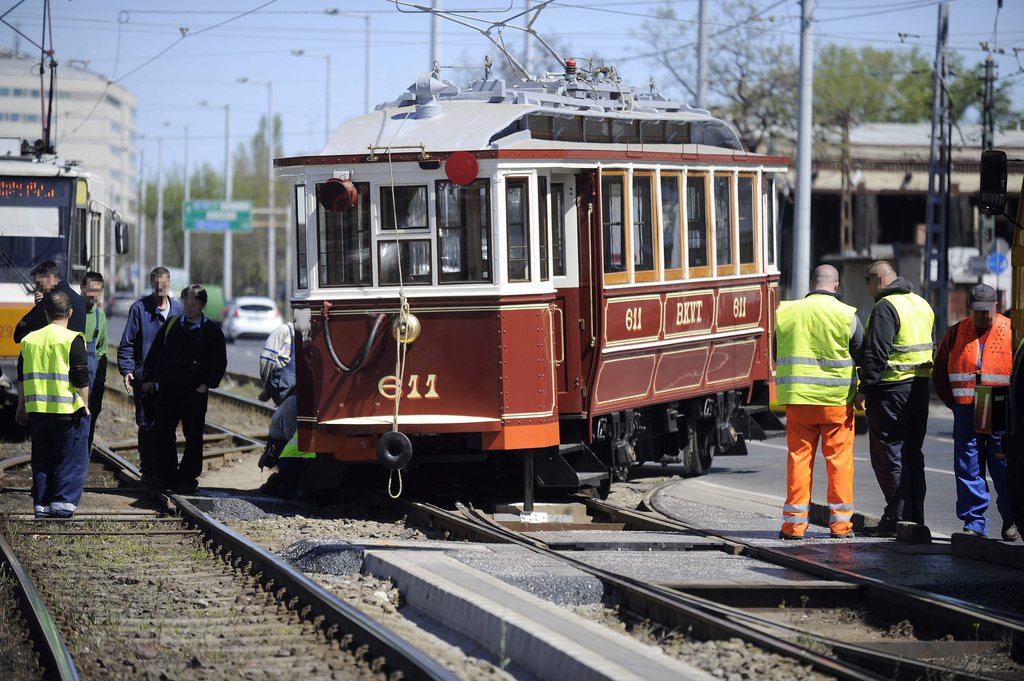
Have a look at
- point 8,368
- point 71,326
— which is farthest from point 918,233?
point 71,326

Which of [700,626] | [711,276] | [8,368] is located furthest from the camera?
[8,368]

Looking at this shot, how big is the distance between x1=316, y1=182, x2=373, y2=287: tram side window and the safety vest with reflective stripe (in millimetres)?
3950

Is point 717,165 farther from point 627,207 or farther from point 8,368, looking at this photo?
point 8,368

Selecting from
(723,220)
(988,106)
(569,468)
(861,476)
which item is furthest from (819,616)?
(988,106)

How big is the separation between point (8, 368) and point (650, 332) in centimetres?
869

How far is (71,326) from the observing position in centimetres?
1336

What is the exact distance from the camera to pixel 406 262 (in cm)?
1178

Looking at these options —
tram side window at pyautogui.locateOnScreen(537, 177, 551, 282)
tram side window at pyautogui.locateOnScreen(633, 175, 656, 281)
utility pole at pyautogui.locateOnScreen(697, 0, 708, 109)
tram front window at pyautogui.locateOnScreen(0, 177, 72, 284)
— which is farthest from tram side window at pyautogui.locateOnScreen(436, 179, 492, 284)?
utility pole at pyautogui.locateOnScreen(697, 0, 708, 109)

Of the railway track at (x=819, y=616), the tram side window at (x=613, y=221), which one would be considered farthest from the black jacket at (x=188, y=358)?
the railway track at (x=819, y=616)

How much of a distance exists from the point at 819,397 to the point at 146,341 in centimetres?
612

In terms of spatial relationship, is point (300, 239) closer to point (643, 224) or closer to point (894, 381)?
point (643, 224)

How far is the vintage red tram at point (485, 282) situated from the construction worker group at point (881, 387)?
192cm

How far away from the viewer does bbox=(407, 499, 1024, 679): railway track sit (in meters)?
6.93

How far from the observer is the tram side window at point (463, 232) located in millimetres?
11734
